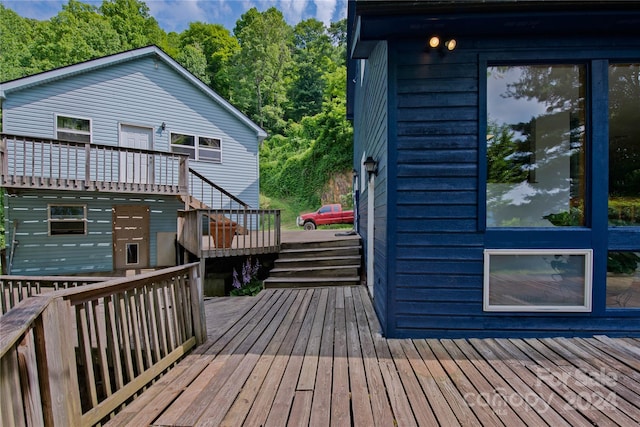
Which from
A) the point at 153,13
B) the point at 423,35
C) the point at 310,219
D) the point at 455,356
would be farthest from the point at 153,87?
the point at 153,13

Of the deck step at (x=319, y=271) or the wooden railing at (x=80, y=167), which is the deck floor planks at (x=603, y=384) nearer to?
the deck step at (x=319, y=271)

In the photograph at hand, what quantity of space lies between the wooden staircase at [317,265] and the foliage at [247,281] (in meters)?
0.56

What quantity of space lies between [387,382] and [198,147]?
9.87m

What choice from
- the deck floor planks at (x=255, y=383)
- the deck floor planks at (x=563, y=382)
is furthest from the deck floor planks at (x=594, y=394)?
the deck floor planks at (x=255, y=383)

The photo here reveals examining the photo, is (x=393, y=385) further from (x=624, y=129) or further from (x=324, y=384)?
(x=624, y=129)

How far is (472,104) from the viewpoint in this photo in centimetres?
286

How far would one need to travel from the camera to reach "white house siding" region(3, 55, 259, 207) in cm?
800

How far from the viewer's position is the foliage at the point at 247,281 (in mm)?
5875

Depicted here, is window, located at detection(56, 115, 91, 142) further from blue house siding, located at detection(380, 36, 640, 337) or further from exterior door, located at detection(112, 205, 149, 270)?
blue house siding, located at detection(380, 36, 640, 337)

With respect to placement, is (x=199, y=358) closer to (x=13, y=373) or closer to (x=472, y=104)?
(x=13, y=373)

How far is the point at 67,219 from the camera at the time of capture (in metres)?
8.25

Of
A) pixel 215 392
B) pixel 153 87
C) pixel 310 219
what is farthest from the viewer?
pixel 310 219

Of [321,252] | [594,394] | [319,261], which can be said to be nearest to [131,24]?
[321,252]

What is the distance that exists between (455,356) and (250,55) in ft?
88.5
